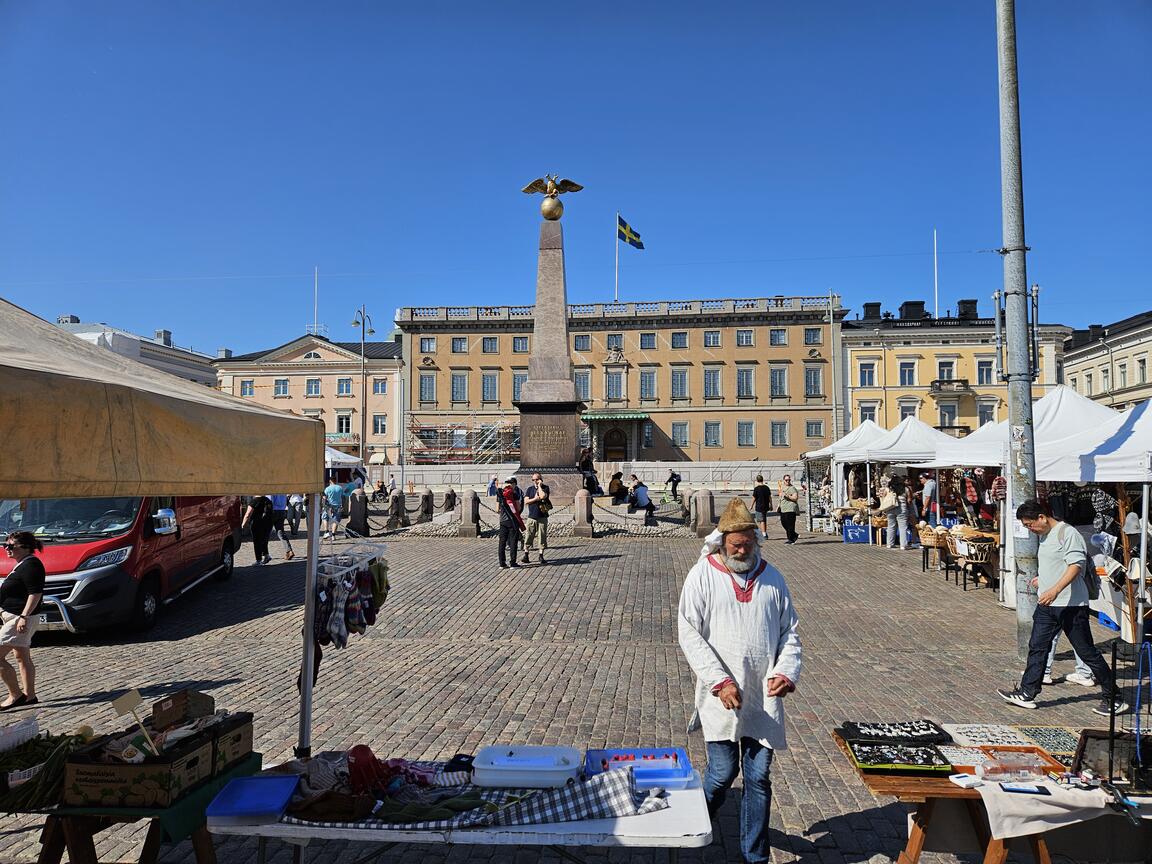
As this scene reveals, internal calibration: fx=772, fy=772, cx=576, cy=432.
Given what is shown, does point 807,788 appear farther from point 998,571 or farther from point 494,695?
point 998,571

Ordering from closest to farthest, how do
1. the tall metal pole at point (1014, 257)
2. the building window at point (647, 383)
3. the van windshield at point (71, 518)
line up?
the tall metal pole at point (1014, 257), the van windshield at point (71, 518), the building window at point (647, 383)

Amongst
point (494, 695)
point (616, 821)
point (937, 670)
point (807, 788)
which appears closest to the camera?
point (616, 821)

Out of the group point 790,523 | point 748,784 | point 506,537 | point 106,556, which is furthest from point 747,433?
point 748,784

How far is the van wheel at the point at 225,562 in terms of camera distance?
1290cm

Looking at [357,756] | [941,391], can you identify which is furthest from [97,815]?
[941,391]

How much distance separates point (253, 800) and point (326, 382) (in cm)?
6552

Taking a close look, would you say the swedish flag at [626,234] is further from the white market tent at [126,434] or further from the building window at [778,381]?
the white market tent at [126,434]

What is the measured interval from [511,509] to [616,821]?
11.0 metres

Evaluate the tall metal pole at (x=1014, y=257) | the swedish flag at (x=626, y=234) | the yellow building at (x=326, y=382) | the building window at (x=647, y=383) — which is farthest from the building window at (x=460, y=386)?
the tall metal pole at (x=1014, y=257)

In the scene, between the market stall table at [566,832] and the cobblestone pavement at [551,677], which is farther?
the cobblestone pavement at [551,677]

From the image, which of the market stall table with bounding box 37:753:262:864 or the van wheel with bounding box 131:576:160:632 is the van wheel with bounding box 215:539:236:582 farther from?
the market stall table with bounding box 37:753:262:864

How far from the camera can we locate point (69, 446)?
8.70 feet

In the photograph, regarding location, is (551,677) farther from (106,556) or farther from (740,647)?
(106,556)

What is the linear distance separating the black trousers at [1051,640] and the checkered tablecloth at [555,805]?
4228 mm
